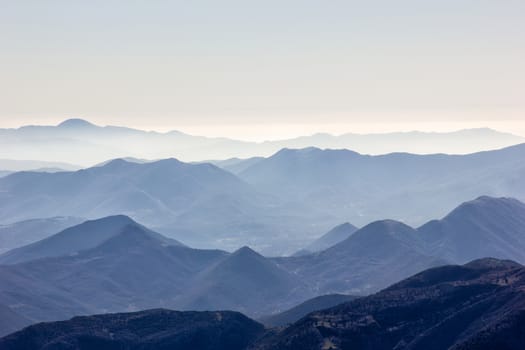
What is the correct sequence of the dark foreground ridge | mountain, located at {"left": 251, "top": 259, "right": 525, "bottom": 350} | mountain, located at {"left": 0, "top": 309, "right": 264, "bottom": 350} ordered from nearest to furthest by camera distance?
mountain, located at {"left": 251, "top": 259, "right": 525, "bottom": 350} → the dark foreground ridge → mountain, located at {"left": 0, "top": 309, "right": 264, "bottom": 350}

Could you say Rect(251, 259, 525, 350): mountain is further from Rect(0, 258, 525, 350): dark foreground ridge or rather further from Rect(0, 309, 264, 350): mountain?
Rect(0, 309, 264, 350): mountain

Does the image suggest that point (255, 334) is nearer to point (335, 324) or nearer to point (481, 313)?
point (335, 324)

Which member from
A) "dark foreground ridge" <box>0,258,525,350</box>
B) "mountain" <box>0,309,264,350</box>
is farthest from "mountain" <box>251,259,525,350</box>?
"mountain" <box>0,309,264,350</box>

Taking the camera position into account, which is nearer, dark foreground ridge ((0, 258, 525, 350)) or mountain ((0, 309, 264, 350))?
dark foreground ridge ((0, 258, 525, 350))

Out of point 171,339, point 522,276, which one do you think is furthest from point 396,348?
point 171,339

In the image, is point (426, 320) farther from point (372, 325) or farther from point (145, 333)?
point (145, 333)

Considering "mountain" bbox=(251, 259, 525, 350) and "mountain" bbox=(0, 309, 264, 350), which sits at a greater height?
"mountain" bbox=(251, 259, 525, 350)
